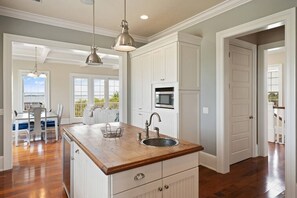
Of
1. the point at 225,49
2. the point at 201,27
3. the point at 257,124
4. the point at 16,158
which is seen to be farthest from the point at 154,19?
the point at 16,158

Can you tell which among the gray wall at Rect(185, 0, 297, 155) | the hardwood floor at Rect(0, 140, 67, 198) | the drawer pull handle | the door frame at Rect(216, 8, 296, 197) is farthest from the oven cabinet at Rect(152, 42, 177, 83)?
the hardwood floor at Rect(0, 140, 67, 198)

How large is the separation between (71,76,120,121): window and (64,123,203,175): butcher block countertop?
7199 mm

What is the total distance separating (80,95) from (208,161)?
7.05 meters

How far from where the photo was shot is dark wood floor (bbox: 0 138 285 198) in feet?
8.34

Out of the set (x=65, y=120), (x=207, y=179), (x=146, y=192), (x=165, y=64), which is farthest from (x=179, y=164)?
(x=65, y=120)

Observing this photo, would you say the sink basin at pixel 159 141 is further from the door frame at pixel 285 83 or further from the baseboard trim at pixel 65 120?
the baseboard trim at pixel 65 120

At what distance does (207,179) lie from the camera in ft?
9.77

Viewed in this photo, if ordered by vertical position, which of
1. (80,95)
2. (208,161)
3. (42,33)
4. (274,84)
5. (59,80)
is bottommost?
(208,161)

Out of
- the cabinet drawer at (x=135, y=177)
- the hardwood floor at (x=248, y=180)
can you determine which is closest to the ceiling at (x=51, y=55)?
the hardwood floor at (x=248, y=180)

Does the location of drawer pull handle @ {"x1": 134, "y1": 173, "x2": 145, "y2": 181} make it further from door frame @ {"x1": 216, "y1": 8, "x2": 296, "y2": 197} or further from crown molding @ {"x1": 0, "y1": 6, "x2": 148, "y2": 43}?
crown molding @ {"x1": 0, "y1": 6, "x2": 148, "y2": 43}

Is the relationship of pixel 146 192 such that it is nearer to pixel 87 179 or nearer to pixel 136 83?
pixel 87 179

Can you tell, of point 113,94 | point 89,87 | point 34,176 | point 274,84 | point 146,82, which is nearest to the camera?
point 34,176

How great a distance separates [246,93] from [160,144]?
8.88 ft

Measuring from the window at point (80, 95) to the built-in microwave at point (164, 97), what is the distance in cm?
598
